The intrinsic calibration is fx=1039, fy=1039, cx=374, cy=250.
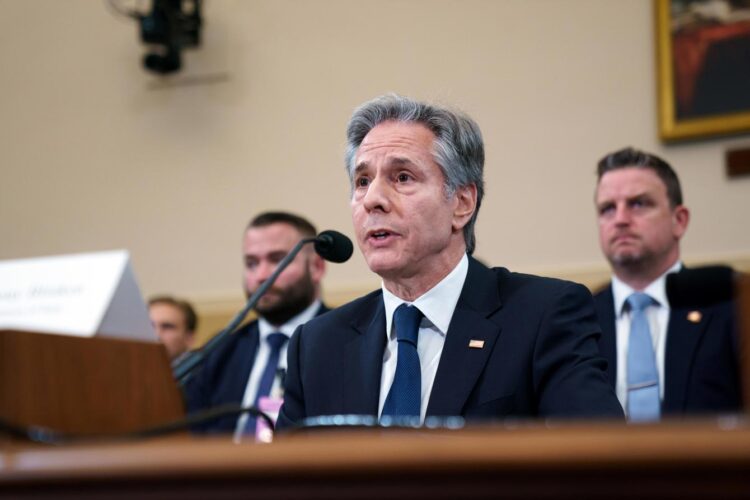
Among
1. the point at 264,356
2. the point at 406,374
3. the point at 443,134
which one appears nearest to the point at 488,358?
the point at 406,374

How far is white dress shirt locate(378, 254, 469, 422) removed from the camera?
2.33m

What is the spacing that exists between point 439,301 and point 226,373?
2236 millimetres

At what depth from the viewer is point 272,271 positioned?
178 inches

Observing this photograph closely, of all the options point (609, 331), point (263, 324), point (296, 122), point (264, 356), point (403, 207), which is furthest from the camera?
point (296, 122)

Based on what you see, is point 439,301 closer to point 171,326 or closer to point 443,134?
point 443,134

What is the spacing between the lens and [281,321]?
180 inches

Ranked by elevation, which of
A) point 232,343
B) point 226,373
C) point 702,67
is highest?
point 702,67

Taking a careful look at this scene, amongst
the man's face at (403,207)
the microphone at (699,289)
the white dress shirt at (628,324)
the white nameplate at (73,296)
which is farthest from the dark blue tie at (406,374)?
the white dress shirt at (628,324)

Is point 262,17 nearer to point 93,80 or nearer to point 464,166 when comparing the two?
point 93,80

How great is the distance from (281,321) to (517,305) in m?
2.38

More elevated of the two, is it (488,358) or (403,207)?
(403,207)

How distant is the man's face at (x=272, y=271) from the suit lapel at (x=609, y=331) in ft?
4.58

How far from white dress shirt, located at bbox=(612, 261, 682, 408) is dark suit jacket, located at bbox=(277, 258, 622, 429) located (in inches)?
47.4

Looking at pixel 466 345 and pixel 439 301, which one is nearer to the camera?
pixel 466 345
